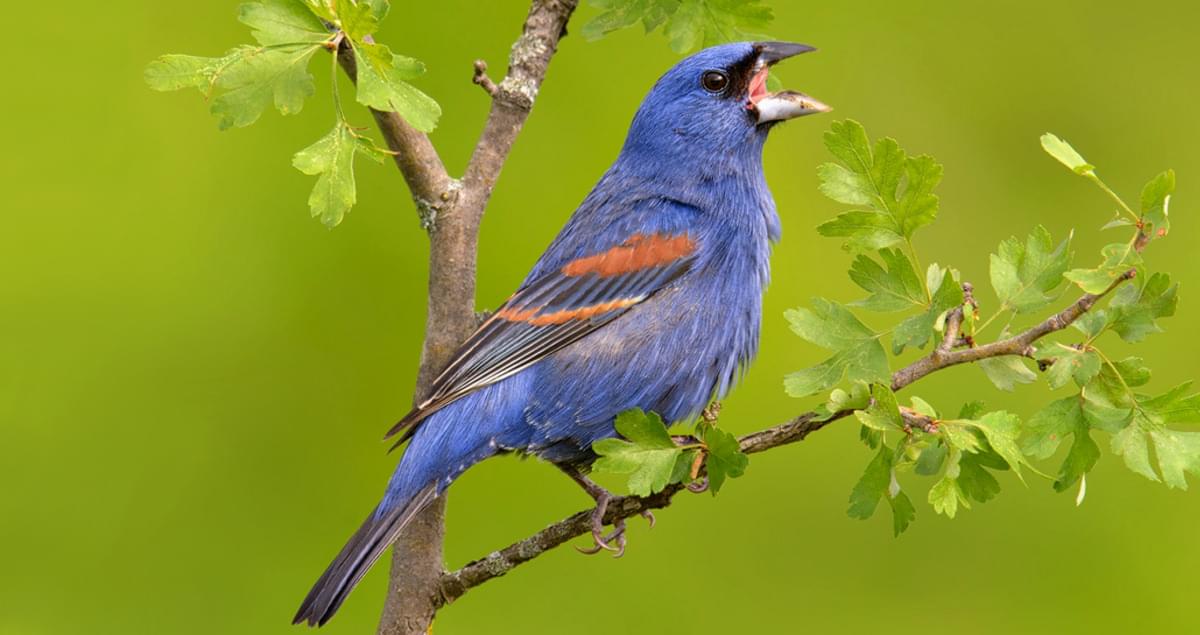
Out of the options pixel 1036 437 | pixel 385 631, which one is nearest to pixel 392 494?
pixel 385 631

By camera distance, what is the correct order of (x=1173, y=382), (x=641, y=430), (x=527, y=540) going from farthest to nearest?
(x=1173, y=382), (x=527, y=540), (x=641, y=430)

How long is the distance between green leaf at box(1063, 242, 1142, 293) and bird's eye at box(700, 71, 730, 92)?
1.84m

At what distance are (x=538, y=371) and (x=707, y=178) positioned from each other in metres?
0.79

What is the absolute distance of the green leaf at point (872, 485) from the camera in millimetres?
2473

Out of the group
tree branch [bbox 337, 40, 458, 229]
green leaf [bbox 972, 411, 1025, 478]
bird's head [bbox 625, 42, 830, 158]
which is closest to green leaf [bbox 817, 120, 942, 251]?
green leaf [bbox 972, 411, 1025, 478]

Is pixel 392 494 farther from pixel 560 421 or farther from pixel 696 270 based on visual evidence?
pixel 696 270

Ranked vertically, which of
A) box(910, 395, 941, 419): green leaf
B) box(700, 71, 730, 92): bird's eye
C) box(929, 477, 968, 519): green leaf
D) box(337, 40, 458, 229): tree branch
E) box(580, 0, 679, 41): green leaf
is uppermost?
box(580, 0, 679, 41): green leaf

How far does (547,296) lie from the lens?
12.2ft

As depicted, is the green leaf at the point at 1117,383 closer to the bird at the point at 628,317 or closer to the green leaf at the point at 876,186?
the green leaf at the point at 876,186

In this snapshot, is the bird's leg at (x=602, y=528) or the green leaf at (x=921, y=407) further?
the bird's leg at (x=602, y=528)

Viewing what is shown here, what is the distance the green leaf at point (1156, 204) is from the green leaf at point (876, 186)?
1.17ft

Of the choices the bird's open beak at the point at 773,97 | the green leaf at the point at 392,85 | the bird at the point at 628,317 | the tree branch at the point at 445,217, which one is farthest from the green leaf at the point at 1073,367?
the bird's open beak at the point at 773,97

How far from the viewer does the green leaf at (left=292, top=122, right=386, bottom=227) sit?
8.50 ft

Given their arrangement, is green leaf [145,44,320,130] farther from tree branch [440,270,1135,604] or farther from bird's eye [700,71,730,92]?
bird's eye [700,71,730,92]
